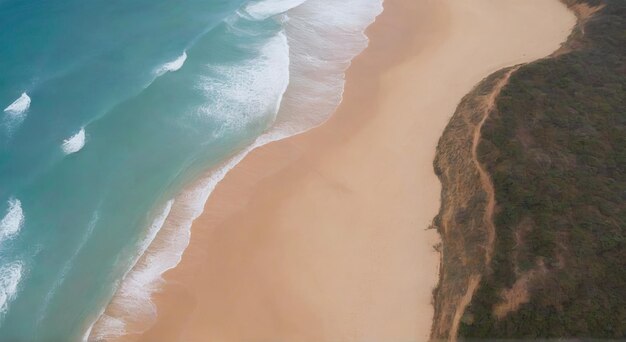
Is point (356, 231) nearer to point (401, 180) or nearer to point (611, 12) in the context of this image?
point (401, 180)

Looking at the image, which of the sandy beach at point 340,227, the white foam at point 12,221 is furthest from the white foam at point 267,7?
the white foam at point 12,221

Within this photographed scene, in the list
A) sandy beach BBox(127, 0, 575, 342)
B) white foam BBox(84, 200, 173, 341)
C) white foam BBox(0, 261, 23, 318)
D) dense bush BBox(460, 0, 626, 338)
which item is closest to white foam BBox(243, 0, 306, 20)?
sandy beach BBox(127, 0, 575, 342)

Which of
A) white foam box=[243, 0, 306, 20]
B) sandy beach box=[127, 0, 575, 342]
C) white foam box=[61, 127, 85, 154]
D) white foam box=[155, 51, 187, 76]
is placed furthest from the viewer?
white foam box=[243, 0, 306, 20]

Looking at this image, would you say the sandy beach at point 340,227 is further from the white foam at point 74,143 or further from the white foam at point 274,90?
the white foam at point 74,143

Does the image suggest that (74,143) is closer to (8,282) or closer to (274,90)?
(8,282)

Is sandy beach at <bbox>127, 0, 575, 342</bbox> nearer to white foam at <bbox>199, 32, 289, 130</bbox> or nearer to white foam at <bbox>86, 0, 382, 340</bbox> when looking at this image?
white foam at <bbox>86, 0, 382, 340</bbox>

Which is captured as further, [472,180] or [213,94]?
[213,94]

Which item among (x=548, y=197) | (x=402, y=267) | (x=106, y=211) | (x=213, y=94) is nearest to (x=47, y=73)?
(x=213, y=94)
